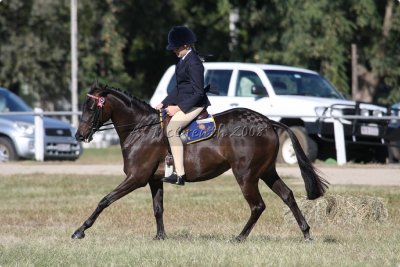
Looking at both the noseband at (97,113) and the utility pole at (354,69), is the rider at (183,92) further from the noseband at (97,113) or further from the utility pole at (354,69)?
the utility pole at (354,69)

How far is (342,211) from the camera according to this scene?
14852mm

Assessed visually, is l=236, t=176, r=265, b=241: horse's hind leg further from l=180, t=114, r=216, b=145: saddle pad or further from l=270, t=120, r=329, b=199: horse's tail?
l=270, t=120, r=329, b=199: horse's tail

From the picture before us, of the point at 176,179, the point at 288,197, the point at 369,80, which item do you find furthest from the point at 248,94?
the point at 369,80

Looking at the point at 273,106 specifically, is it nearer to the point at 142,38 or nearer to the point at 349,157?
the point at 349,157

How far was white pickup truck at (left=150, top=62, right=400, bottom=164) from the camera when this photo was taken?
23375mm

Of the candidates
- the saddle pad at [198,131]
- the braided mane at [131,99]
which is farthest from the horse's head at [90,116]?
the saddle pad at [198,131]

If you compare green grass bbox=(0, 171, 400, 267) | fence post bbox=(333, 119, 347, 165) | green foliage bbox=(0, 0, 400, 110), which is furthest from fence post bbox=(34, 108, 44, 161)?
green foliage bbox=(0, 0, 400, 110)

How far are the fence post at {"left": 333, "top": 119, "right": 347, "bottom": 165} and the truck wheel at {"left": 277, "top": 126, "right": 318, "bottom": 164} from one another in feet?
1.50

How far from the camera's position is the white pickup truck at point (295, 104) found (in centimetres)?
2338

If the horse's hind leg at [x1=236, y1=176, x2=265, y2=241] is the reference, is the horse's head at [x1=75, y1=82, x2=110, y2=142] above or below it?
above

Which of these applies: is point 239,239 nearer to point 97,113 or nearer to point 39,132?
point 97,113

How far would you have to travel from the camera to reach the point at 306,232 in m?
12.8

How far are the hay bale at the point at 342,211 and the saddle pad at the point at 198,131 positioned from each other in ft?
8.53

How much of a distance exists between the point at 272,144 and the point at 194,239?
1375mm
